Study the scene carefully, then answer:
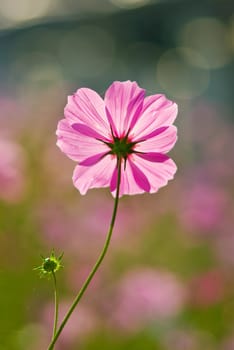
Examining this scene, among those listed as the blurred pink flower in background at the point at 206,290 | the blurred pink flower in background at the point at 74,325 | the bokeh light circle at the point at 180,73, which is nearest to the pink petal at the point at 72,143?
the blurred pink flower in background at the point at 74,325

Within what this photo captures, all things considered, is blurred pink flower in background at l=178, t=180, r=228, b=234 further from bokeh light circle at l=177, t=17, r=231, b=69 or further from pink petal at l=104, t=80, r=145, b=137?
bokeh light circle at l=177, t=17, r=231, b=69

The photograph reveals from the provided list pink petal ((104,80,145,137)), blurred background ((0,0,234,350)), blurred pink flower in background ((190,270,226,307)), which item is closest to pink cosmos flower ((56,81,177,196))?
pink petal ((104,80,145,137))

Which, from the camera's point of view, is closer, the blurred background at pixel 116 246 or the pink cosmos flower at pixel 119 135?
the pink cosmos flower at pixel 119 135

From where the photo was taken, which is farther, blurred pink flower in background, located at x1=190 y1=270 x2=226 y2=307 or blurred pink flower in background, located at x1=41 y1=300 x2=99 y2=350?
blurred pink flower in background, located at x1=190 y1=270 x2=226 y2=307

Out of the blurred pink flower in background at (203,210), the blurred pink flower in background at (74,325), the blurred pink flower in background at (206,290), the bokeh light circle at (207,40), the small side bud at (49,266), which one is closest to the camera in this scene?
the small side bud at (49,266)

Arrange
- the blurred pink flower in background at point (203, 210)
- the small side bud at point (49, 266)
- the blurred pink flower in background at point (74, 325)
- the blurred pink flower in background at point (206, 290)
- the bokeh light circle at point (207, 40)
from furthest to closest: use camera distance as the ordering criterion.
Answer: the bokeh light circle at point (207, 40), the blurred pink flower in background at point (203, 210), the blurred pink flower in background at point (206, 290), the blurred pink flower in background at point (74, 325), the small side bud at point (49, 266)

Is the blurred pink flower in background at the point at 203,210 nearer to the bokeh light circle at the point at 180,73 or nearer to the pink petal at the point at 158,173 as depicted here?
the pink petal at the point at 158,173

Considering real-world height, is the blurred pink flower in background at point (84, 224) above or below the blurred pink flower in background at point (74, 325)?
above

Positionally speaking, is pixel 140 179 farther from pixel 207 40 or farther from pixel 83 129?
pixel 207 40
